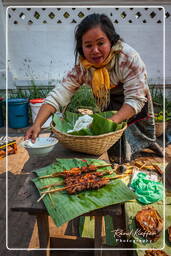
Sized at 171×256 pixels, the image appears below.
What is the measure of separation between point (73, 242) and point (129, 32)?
497 centimetres

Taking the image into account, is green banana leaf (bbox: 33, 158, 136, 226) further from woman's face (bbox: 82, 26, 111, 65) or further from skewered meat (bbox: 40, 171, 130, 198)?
woman's face (bbox: 82, 26, 111, 65)

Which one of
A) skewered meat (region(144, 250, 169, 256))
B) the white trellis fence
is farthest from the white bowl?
the white trellis fence

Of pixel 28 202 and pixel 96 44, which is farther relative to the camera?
pixel 96 44

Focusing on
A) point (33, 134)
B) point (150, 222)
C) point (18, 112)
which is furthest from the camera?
point (18, 112)

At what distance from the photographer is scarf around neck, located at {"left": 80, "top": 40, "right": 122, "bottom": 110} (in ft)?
6.66

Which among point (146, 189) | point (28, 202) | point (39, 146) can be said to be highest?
point (39, 146)

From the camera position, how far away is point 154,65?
5402 mm

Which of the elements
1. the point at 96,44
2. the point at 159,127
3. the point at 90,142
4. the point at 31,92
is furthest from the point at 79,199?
the point at 31,92

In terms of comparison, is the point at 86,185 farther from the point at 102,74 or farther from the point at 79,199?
the point at 102,74

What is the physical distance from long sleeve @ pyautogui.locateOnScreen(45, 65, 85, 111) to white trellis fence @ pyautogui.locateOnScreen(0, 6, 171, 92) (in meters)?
3.30

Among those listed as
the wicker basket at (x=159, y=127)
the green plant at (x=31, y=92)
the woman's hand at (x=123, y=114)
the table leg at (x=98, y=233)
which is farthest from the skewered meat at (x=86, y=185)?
the green plant at (x=31, y=92)

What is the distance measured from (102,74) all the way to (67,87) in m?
0.39

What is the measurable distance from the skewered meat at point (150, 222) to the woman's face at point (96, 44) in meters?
1.36

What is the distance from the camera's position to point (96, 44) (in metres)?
1.86
